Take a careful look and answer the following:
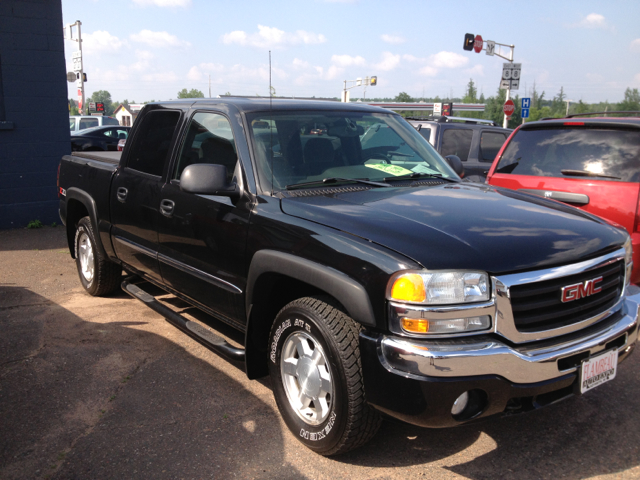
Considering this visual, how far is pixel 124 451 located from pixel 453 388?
185cm

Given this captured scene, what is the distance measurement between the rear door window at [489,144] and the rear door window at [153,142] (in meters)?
6.76

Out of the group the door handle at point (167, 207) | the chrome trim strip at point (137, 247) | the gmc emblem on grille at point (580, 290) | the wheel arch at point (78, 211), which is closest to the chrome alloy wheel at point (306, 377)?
the gmc emblem on grille at point (580, 290)

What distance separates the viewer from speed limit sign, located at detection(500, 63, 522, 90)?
2342 centimetres

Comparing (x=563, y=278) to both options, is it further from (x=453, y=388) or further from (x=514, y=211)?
(x=453, y=388)

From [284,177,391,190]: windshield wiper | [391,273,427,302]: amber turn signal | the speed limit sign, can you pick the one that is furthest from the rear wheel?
the speed limit sign

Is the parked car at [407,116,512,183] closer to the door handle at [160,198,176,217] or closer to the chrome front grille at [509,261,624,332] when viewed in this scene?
the door handle at [160,198,176,217]

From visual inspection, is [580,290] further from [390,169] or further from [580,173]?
[580,173]

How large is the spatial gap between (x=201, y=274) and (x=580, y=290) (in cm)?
233

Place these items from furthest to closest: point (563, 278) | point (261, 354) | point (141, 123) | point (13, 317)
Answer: point (13, 317)
point (141, 123)
point (261, 354)
point (563, 278)

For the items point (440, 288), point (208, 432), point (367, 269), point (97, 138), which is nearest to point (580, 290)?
point (440, 288)

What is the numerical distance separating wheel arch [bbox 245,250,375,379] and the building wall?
7767mm

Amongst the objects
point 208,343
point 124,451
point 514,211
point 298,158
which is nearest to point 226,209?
point 298,158

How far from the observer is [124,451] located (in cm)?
311

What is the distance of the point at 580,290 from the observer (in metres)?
2.77
